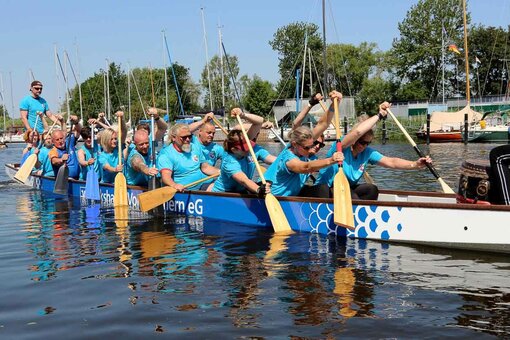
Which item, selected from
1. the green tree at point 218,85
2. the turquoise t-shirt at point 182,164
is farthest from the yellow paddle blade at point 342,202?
the green tree at point 218,85

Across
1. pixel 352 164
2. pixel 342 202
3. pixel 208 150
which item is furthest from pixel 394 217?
pixel 208 150

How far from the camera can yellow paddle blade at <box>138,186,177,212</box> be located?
1052cm

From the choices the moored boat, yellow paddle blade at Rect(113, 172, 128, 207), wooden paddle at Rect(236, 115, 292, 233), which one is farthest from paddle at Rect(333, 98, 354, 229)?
yellow paddle blade at Rect(113, 172, 128, 207)

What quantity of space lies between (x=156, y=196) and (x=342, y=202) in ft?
12.5

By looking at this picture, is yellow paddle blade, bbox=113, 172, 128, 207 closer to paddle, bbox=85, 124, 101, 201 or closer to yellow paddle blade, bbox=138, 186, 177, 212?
paddle, bbox=85, 124, 101, 201

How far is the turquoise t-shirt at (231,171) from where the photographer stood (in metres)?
9.13

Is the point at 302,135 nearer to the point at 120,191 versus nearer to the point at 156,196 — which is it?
the point at 156,196

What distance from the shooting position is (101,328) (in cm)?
501

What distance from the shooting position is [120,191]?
39.4 ft

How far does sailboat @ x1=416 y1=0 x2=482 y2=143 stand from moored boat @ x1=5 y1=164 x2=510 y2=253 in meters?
29.6

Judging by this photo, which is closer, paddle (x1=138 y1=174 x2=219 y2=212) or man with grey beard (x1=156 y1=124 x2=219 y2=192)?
man with grey beard (x1=156 y1=124 x2=219 y2=192)

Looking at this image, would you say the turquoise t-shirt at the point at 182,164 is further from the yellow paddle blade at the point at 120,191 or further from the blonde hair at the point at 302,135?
the blonde hair at the point at 302,135

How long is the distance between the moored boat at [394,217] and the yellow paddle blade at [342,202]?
0.16m

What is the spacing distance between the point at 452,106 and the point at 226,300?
5932 cm
